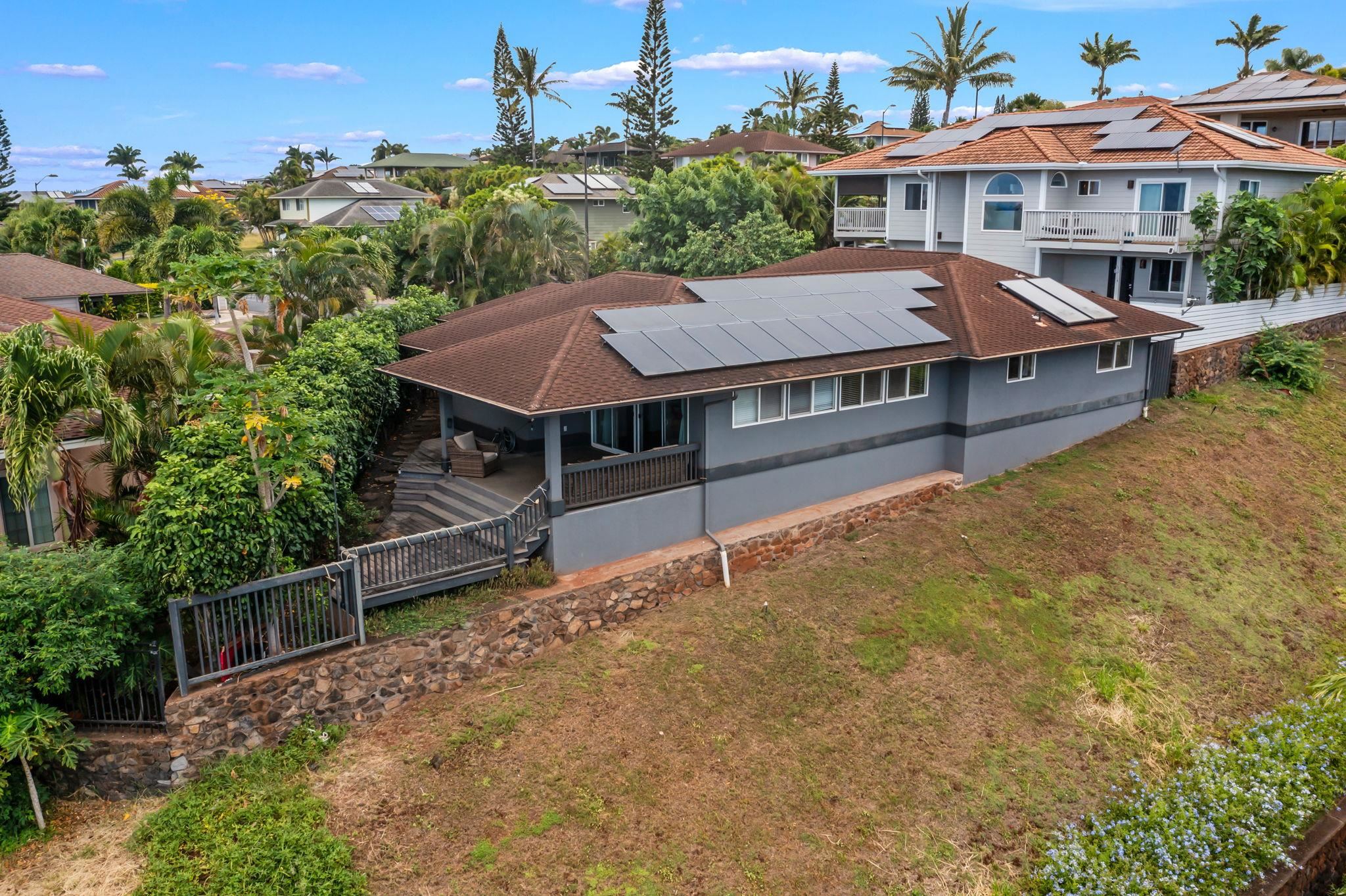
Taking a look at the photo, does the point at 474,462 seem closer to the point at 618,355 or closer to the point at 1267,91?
the point at 618,355

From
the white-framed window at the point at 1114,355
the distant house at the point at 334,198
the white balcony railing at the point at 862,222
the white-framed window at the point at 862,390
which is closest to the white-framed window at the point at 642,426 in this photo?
the white-framed window at the point at 862,390

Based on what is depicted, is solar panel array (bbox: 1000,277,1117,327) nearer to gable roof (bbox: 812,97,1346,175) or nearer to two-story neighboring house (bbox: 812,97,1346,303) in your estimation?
two-story neighboring house (bbox: 812,97,1346,303)

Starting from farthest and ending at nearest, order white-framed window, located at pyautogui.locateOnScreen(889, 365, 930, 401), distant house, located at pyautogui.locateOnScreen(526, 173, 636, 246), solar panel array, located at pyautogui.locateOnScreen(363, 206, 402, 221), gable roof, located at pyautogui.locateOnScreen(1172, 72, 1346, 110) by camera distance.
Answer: distant house, located at pyautogui.locateOnScreen(526, 173, 636, 246) → solar panel array, located at pyautogui.locateOnScreen(363, 206, 402, 221) → gable roof, located at pyautogui.locateOnScreen(1172, 72, 1346, 110) → white-framed window, located at pyautogui.locateOnScreen(889, 365, 930, 401)

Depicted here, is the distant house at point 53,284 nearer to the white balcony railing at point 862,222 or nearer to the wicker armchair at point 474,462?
the wicker armchair at point 474,462

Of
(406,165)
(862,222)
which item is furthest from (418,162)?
(862,222)

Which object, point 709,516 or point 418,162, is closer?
point 709,516

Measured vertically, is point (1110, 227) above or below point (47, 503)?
above

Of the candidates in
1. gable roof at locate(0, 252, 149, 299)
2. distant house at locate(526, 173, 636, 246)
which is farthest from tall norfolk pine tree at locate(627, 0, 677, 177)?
gable roof at locate(0, 252, 149, 299)

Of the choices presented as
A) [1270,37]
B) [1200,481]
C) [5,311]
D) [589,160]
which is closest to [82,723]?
[5,311]
